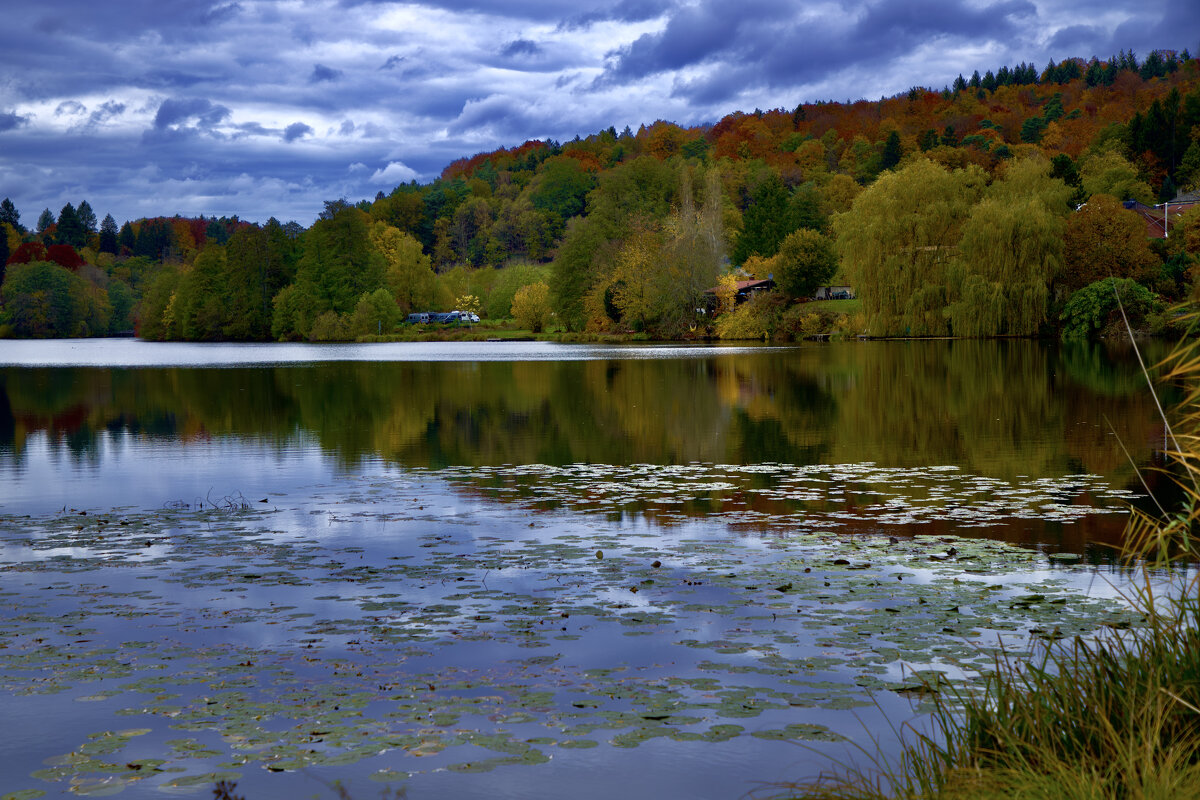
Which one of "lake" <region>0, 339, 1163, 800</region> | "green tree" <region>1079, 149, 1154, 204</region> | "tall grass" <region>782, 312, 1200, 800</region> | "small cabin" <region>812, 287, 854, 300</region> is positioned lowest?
"lake" <region>0, 339, 1163, 800</region>

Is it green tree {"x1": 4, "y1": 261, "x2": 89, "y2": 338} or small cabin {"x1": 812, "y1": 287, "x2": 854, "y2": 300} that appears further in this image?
green tree {"x1": 4, "y1": 261, "x2": 89, "y2": 338}

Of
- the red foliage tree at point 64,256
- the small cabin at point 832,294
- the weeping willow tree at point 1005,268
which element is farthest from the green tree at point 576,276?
the red foliage tree at point 64,256

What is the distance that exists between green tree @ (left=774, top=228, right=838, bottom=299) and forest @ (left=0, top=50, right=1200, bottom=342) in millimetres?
210

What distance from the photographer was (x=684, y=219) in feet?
305

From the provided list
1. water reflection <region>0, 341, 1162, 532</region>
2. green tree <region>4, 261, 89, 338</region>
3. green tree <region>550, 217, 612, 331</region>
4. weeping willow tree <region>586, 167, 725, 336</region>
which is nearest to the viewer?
water reflection <region>0, 341, 1162, 532</region>

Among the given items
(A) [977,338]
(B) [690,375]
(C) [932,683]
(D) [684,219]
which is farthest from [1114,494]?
(D) [684,219]

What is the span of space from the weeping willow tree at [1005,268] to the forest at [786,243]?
0.14 metres

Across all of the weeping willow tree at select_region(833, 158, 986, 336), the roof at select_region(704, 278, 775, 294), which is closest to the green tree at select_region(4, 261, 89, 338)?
the roof at select_region(704, 278, 775, 294)

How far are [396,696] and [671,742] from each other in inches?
77.7

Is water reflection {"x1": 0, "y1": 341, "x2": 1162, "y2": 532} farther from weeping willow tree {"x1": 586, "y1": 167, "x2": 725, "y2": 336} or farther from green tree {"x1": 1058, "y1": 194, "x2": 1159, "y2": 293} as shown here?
weeping willow tree {"x1": 586, "y1": 167, "x2": 725, "y2": 336}

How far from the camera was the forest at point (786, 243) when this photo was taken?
67938mm

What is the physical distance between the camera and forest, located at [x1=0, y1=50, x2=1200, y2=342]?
223 ft

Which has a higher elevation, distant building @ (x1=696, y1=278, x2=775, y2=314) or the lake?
distant building @ (x1=696, y1=278, x2=775, y2=314)

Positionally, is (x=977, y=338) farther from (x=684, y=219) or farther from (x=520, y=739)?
(x=520, y=739)
